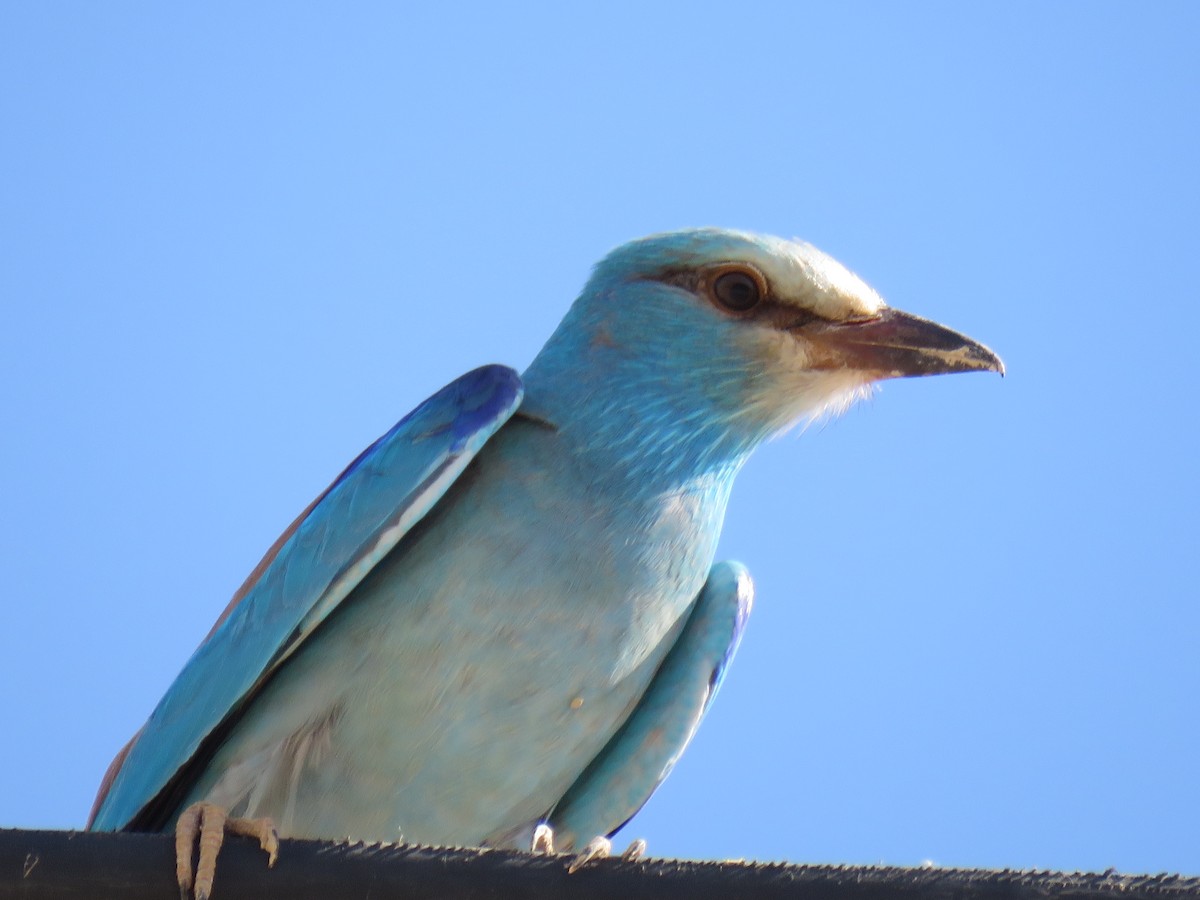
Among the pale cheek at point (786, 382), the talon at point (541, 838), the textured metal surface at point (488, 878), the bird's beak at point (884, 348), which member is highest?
the bird's beak at point (884, 348)

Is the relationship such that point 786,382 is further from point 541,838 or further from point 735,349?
point 541,838

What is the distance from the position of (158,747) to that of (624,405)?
6.01 feet

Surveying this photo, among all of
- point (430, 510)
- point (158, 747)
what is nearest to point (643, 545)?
point (430, 510)

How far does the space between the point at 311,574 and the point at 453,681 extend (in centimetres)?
54

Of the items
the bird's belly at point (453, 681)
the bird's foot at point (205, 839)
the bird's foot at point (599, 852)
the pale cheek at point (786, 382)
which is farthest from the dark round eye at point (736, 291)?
the bird's foot at point (205, 839)

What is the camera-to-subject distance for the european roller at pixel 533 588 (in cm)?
438

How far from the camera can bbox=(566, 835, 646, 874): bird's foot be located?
267 centimetres

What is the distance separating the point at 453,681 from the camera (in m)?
4.35

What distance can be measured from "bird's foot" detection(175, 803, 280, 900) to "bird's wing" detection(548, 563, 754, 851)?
5.14 ft

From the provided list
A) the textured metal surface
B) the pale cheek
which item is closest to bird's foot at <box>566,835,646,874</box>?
the textured metal surface

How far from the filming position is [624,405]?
489 centimetres

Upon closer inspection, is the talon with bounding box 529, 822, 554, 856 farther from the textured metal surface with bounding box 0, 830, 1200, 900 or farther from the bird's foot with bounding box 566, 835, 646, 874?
the textured metal surface with bounding box 0, 830, 1200, 900

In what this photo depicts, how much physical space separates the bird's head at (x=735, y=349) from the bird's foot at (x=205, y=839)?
1.74m

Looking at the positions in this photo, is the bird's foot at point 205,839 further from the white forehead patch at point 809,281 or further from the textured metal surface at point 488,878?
the white forehead patch at point 809,281
